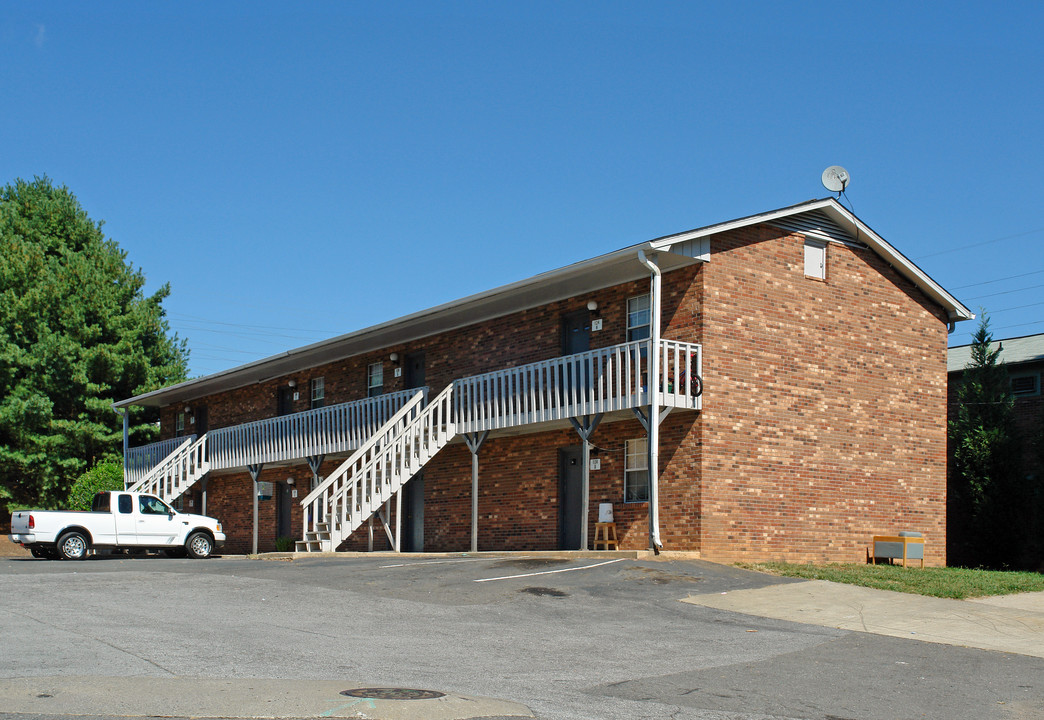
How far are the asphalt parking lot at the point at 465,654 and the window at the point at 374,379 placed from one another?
38.6ft

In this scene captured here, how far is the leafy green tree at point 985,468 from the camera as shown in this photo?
86.0 ft

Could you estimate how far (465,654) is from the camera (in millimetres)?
10609

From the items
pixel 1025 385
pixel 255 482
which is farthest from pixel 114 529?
pixel 1025 385

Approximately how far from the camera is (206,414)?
37281mm

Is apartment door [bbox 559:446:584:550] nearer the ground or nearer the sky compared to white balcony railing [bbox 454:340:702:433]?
nearer the ground

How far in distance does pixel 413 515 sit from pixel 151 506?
612 cm

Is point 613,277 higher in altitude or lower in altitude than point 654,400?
higher

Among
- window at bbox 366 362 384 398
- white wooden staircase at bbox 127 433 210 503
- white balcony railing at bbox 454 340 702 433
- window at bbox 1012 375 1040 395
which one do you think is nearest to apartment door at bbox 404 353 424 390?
window at bbox 366 362 384 398

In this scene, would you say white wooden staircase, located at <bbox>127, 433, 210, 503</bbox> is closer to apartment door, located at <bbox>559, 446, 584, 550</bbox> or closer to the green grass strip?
apartment door, located at <bbox>559, 446, 584, 550</bbox>

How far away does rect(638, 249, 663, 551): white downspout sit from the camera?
18734 millimetres

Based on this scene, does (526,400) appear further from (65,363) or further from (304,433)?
(65,363)

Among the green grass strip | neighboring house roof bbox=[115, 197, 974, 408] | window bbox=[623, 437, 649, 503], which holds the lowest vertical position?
Result: the green grass strip

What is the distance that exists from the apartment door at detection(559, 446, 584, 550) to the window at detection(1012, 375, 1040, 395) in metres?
13.9

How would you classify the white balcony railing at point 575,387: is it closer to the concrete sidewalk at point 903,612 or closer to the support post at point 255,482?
the concrete sidewalk at point 903,612
